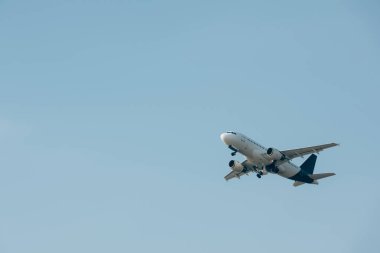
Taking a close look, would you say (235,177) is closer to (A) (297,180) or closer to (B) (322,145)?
(A) (297,180)

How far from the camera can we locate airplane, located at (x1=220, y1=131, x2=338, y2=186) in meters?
96.4

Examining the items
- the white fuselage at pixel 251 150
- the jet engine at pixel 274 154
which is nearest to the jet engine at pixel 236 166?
the white fuselage at pixel 251 150

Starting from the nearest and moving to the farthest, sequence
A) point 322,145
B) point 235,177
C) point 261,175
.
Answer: point 322,145
point 261,175
point 235,177

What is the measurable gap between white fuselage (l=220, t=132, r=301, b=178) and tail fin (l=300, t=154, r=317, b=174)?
4467 mm

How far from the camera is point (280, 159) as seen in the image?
325 ft

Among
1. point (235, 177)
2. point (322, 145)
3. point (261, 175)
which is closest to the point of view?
point (322, 145)

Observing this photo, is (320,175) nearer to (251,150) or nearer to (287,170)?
(287,170)

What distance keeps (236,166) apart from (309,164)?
38.0 ft

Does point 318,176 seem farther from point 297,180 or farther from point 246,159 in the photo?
point 246,159

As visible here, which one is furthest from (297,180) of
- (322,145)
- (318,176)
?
(322,145)

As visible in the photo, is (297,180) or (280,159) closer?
(280,159)

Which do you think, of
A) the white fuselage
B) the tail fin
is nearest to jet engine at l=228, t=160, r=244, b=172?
the white fuselage

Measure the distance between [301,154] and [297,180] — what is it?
8374mm

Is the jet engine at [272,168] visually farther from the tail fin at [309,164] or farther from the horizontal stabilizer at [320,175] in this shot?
the tail fin at [309,164]
